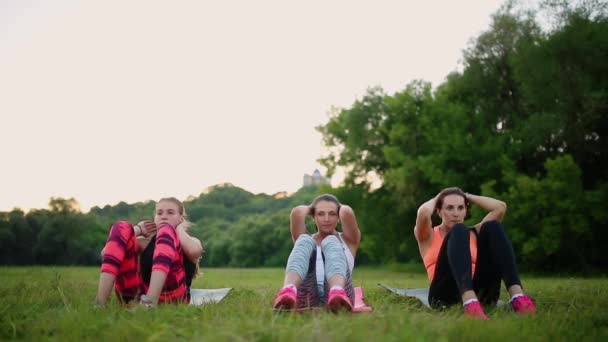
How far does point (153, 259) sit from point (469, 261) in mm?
2578

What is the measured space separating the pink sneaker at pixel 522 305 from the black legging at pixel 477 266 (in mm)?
137

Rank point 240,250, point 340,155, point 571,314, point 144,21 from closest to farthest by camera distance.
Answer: point 571,314 → point 144,21 → point 340,155 → point 240,250

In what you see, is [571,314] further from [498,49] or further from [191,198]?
[191,198]

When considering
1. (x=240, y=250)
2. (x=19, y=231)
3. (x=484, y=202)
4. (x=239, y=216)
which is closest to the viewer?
(x=484, y=202)

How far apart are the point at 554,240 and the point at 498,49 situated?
31.6 feet

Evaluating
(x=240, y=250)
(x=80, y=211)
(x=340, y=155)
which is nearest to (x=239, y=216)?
(x=240, y=250)

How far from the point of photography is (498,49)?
22438mm

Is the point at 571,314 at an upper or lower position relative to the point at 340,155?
lower

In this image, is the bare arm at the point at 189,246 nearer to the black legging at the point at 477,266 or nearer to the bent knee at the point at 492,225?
the black legging at the point at 477,266

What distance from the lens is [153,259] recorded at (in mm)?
4102

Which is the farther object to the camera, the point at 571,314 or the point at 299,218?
the point at 299,218

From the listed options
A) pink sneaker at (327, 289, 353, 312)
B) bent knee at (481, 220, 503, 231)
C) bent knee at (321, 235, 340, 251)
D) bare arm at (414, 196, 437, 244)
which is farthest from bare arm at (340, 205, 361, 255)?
bent knee at (481, 220, 503, 231)

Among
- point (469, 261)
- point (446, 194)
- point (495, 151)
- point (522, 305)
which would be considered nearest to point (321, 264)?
point (469, 261)

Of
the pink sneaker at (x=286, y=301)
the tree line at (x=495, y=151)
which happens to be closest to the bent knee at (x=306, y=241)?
the pink sneaker at (x=286, y=301)
